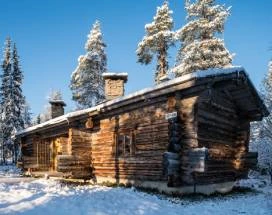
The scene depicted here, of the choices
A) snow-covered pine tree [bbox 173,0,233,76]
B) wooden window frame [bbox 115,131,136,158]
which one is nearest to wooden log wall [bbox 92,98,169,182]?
wooden window frame [bbox 115,131,136,158]

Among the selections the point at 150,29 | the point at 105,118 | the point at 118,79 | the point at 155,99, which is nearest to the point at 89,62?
the point at 150,29

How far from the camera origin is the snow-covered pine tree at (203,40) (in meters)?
29.3

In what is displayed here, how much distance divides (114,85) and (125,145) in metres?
5.18

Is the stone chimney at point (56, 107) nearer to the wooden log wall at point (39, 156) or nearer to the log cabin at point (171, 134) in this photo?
the wooden log wall at point (39, 156)

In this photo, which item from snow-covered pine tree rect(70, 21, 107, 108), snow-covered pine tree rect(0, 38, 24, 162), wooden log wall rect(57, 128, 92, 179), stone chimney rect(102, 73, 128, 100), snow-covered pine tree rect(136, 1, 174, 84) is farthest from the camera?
snow-covered pine tree rect(0, 38, 24, 162)

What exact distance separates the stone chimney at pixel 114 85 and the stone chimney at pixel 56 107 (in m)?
7.53

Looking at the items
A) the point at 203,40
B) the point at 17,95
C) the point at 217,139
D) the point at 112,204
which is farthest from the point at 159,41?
the point at 112,204

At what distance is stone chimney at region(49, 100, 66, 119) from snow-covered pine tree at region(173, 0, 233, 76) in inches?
382

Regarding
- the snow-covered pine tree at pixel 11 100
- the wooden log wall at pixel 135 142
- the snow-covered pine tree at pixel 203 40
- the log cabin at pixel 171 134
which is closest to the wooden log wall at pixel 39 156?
the log cabin at pixel 171 134

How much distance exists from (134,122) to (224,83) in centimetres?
444

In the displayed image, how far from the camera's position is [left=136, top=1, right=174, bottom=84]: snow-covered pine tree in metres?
37.6

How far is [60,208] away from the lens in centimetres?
968

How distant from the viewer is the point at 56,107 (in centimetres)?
2828

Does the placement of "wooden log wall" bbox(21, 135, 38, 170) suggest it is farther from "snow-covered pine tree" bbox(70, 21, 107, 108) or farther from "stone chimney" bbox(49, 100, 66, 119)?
"snow-covered pine tree" bbox(70, 21, 107, 108)
